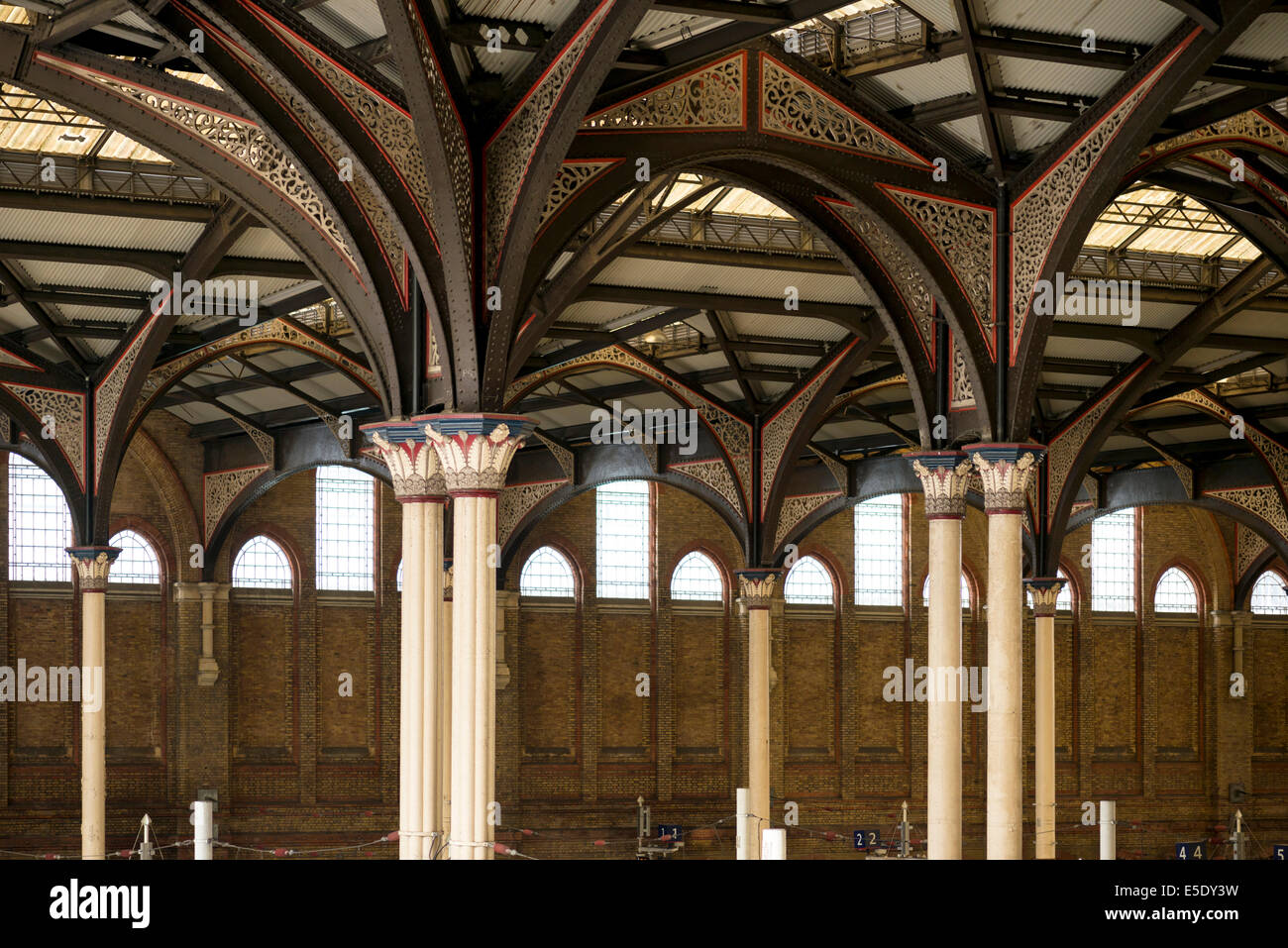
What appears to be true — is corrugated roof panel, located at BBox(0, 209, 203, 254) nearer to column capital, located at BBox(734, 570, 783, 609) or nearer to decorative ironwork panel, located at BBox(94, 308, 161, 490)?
decorative ironwork panel, located at BBox(94, 308, 161, 490)

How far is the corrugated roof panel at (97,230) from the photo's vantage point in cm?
1755

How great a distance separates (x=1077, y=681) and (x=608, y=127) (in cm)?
2582

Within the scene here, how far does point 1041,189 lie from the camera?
15.1 m

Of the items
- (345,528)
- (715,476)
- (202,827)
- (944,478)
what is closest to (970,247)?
(944,478)

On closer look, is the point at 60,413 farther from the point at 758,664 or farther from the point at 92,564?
the point at 758,664

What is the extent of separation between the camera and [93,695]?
20547 mm

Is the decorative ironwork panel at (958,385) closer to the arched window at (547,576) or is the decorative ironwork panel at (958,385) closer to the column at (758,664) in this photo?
the column at (758,664)

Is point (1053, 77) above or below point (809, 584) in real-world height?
above

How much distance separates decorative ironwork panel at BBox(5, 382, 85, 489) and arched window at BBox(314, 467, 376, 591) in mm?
9075

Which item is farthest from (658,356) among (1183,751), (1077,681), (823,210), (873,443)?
(1183,751)

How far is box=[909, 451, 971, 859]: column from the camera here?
15875mm

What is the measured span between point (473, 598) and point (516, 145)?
11.5 ft

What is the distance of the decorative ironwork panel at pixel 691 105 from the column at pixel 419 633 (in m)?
3.18

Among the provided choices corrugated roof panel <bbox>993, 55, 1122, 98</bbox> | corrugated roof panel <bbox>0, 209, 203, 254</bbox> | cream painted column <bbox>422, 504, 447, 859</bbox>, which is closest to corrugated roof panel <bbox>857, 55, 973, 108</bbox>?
corrugated roof panel <bbox>993, 55, 1122, 98</bbox>
